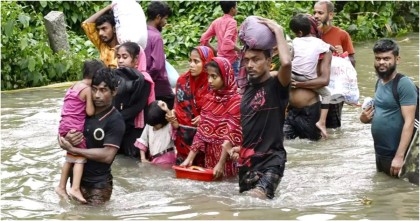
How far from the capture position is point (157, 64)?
9.19 meters

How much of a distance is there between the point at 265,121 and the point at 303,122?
114 inches

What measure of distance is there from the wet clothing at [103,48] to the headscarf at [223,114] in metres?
1.44

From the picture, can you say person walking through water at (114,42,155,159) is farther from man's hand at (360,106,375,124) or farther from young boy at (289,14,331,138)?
man's hand at (360,106,375,124)

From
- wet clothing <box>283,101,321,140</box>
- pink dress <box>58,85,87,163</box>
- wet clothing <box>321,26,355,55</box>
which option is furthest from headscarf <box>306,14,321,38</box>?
pink dress <box>58,85,87,163</box>

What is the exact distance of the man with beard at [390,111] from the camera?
23.6ft

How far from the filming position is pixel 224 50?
11273mm

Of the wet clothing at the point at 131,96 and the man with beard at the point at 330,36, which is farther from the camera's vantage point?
the man with beard at the point at 330,36

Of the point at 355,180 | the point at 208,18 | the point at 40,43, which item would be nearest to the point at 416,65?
the point at 208,18

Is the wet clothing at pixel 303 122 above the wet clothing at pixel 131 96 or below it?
below

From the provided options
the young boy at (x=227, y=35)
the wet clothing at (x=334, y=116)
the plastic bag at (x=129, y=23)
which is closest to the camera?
the plastic bag at (x=129, y=23)

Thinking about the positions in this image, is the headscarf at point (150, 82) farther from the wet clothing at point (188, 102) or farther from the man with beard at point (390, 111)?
the man with beard at point (390, 111)

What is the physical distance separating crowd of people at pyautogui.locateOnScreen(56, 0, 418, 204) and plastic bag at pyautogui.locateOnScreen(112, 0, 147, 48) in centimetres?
9

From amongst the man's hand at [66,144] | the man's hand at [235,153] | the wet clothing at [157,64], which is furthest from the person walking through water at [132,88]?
the man's hand at [66,144]

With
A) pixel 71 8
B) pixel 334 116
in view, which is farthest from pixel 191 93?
pixel 71 8
